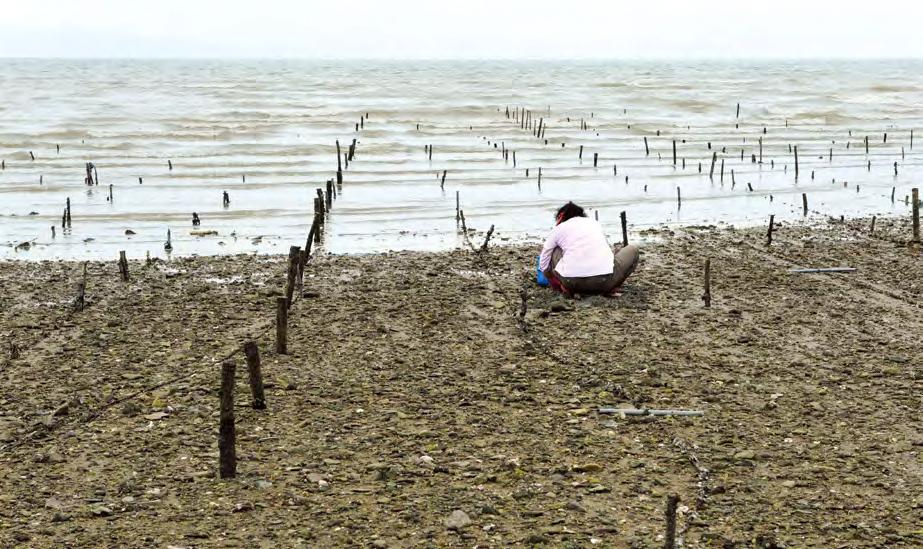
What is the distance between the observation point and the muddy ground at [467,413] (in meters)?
6.57

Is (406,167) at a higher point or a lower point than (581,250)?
lower

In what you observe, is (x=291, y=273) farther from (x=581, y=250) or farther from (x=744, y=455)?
(x=744, y=455)

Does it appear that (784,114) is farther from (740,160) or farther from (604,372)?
(604,372)

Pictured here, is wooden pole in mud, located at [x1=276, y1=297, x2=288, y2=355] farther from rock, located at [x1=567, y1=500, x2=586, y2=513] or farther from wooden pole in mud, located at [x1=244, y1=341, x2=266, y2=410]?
rock, located at [x1=567, y1=500, x2=586, y2=513]

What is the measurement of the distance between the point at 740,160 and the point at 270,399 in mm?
24308

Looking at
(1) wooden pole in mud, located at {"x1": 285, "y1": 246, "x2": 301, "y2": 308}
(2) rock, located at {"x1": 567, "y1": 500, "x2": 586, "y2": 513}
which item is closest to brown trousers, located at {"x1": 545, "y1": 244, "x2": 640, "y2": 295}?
(1) wooden pole in mud, located at {"x1": 285, "y1": 246, "x2": 301, "y2": 308}

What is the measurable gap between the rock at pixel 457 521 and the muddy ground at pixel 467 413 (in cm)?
2

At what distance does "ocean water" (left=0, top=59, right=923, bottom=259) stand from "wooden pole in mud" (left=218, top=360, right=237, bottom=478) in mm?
10016

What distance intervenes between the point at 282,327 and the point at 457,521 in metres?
3.98

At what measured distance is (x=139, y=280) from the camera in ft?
45.8

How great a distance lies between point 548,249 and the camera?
1267 centimetres

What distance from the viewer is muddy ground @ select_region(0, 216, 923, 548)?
6.57m

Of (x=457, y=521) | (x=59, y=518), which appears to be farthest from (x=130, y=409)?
(x=457, y=521)

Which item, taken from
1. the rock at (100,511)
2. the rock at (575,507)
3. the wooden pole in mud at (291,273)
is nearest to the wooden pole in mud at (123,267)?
the wooden pole in mud at (291,273)
